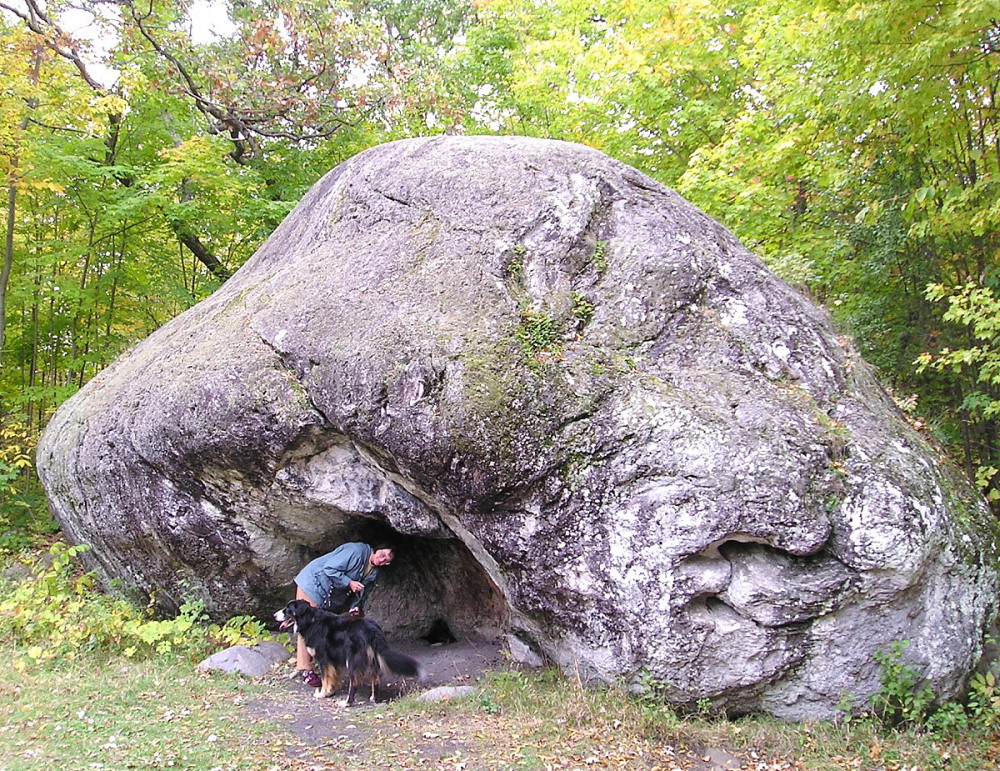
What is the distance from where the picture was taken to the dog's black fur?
21.8 feet

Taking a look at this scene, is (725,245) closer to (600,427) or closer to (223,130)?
(600,427)

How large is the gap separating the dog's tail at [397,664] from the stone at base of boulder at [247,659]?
5.02 ft

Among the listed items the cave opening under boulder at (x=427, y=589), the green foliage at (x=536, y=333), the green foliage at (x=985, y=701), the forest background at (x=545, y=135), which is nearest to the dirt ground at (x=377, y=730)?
the cave opening under boulder at (x=427, y=589)

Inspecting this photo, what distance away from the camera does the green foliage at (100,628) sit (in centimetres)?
790

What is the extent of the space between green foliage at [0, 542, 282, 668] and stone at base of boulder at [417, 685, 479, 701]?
2478 millimetres

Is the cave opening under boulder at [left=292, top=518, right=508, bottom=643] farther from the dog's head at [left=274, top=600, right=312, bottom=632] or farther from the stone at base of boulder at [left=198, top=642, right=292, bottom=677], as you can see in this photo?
the dog's head at [left=274, top=600, right=312, bottom=632]

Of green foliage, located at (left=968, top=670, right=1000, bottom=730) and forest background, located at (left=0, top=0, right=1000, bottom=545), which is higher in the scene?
forest background, located at (left=0, top=0, right=1000, bottom=545)

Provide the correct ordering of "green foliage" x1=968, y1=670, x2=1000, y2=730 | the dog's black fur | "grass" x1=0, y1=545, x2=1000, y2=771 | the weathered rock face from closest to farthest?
"grass" x1=0, y1=545, x2=1000, y2=771, "green foliage" x1=968, y1=670, x2=1000, y2=730, the weathered rock face, the dog's black fur

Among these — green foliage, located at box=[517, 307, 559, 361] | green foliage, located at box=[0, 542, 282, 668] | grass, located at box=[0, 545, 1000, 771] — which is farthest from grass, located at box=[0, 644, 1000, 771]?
green foliage, located at box=[517, 307, 559, 361]

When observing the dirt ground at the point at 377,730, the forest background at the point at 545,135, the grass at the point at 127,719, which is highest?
the forest background at the point at 545,135

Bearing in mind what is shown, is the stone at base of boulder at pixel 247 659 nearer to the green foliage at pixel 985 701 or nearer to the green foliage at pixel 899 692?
the green foliage at pixel 899 692

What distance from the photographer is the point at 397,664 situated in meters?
6.89

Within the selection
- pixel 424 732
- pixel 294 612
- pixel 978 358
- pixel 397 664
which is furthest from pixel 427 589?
pixel 978 358

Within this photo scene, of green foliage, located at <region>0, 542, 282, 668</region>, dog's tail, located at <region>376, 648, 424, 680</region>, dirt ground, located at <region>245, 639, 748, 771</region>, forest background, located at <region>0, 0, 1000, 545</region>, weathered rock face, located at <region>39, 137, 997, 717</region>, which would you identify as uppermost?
forest background, located at <region>0, 0, 1000, 545</region>
